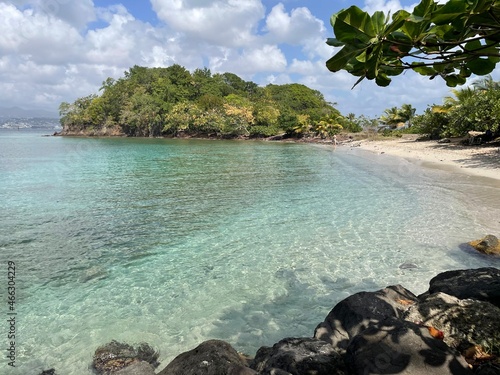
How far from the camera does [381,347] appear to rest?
3.29 metres

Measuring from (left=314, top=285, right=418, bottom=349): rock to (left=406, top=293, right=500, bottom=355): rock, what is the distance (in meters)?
0.48

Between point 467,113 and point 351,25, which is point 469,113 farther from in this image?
point 351,25

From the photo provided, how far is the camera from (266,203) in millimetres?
14609

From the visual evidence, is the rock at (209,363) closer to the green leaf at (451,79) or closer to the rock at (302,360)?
the rock at (302,360)

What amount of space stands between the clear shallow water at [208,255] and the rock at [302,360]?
1551 mm

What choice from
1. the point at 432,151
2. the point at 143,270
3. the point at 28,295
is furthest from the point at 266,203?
the point at 432,151

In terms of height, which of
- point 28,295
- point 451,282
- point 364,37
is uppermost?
point 364,37

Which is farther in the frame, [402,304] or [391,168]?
[391,168]

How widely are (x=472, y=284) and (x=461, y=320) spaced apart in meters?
1.54

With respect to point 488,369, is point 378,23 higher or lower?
higher

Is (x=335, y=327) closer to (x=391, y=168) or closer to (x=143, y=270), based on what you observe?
(x=143, y=270)

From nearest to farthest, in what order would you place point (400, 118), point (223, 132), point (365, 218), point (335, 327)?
point (335, 327), point (365, 218), point (400, 118), point (223, 132)

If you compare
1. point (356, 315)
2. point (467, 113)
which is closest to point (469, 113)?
point (467, 113)

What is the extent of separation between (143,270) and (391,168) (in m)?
21.9
